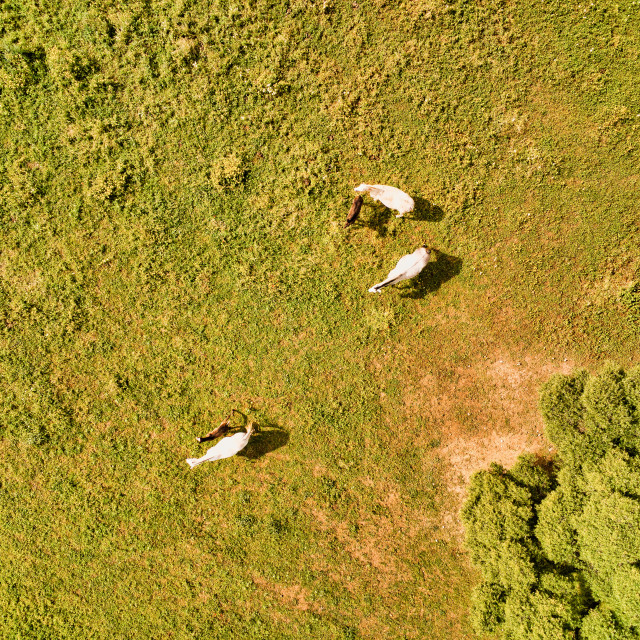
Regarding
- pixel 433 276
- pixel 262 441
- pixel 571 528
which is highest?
pixel 433 276

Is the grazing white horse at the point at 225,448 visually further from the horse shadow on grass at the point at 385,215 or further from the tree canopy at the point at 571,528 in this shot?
the horse shadow on grass at the point at 385,215

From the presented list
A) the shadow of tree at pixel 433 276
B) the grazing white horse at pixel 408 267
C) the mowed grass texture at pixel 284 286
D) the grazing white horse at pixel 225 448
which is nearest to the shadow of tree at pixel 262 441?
the mowed grass texture at pixel 284 286

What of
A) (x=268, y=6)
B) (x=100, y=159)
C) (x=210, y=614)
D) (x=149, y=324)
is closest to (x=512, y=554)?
(x=210, y=614)

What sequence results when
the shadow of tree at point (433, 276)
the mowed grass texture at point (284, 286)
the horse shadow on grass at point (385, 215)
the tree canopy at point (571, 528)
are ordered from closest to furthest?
the tree canopy at point (571, 528), the mowed grass texture at point (284, 286), the horse shadow on grass at point (385, 215), the shadow of tree at point (433, 276)

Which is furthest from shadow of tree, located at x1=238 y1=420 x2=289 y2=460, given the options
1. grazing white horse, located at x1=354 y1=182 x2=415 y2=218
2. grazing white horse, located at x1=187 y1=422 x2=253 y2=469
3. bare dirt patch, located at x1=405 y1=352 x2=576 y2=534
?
grazing white horse, located at x1=354 y1=182 x2=415 y2=218

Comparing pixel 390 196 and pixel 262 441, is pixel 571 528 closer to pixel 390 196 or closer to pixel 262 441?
pixel 262 441

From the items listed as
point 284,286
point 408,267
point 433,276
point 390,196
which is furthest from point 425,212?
point 284,286

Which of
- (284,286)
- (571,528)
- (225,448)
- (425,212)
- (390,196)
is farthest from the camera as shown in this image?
(425,212)
